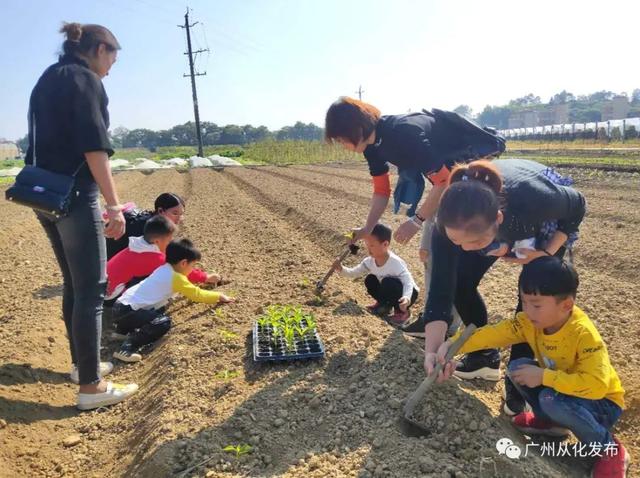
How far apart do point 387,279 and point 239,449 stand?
2.13 m

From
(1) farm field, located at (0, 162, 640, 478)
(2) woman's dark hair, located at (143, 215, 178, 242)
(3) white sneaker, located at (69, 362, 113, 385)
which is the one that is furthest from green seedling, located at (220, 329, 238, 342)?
(2) woman's dark hair, located at (143, 215, 178, 242)

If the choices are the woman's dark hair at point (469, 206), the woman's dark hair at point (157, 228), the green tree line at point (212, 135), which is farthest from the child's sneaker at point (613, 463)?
the green tree line at point (212, 135)

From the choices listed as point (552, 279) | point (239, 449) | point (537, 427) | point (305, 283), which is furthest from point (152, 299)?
point (552, 279)

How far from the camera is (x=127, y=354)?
378 centimetres

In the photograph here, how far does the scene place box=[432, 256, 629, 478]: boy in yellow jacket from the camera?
2.17 m

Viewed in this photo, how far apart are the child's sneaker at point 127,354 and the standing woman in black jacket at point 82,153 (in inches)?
30.7

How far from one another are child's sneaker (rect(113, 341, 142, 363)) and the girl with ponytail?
2.32m

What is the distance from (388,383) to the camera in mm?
2852

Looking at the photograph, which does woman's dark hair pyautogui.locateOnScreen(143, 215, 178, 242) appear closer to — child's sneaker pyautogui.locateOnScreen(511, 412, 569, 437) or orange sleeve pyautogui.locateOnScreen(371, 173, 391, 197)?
orange sleeve pyautogui.locateOnScreen(371, 173, 391, 197)

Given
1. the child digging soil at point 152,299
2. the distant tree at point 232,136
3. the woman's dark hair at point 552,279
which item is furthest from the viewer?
the distant tree at point 232,136

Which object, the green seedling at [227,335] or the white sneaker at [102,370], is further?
the green seedling at [227,335]

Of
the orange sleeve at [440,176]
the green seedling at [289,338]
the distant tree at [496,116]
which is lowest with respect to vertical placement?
the green seedling at [289,338]

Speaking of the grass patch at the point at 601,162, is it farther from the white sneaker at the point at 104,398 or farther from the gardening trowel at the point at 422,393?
the white sneaker at the point at 104,398

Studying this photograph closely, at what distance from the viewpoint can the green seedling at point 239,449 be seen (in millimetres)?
2324
